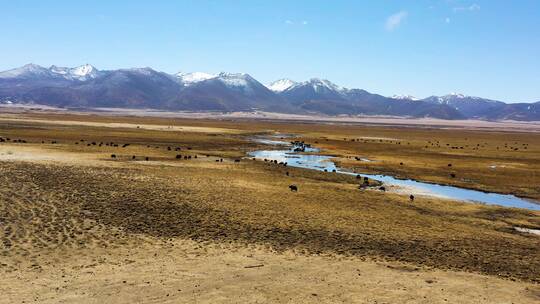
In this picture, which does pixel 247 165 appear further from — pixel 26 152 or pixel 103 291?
pixel 103 291

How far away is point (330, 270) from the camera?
1830 cm

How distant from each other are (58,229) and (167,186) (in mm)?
12144

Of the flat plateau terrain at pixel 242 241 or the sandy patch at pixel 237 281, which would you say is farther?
the flat plateau terrain at pixel 242 241

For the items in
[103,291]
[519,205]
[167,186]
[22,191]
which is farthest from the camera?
[519,205]

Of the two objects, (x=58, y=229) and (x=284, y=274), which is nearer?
(x=284, y=274)

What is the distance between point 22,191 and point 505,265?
27610 mm

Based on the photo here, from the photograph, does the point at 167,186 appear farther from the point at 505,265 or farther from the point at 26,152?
the point at 26,152

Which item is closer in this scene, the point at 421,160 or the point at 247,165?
the point at 247,165

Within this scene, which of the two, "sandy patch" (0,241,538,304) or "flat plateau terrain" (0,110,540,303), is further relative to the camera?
"flat plateau terrain" (0,110,540,303)

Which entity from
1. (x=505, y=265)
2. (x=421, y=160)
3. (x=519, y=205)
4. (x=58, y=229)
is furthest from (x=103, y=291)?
(x=421, y=160)

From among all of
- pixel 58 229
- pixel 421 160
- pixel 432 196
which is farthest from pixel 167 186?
pixel 421 160

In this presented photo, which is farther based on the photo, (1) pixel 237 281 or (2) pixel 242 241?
(2) pixel 242 241

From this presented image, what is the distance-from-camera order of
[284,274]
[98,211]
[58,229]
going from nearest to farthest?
[284,274], [58,229], [98,211]

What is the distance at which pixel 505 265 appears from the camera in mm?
20188
